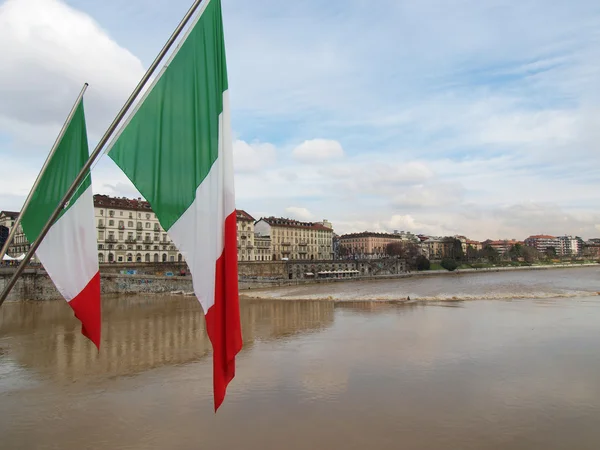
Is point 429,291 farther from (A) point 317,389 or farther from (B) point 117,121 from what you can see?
(B) point 117,121

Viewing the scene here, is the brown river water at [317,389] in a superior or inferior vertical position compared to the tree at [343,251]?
inferior

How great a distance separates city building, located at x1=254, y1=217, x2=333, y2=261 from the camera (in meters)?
125

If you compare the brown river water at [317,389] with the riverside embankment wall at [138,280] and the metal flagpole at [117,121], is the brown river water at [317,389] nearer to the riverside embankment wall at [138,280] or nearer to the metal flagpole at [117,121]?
the metal flagpole at [117,121]

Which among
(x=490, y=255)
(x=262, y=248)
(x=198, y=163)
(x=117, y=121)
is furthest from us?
(x=490, y=255)

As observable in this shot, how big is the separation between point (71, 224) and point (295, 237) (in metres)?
127

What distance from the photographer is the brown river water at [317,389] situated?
11203mm

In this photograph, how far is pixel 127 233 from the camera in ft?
276

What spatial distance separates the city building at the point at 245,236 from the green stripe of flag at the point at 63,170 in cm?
9793

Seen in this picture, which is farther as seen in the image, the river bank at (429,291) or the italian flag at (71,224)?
the river bank at (429,291)

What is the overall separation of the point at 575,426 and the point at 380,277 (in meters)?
96.9

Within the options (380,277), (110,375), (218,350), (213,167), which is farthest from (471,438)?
(380,277)

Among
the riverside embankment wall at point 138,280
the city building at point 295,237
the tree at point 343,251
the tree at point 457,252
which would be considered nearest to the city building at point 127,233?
the riverside embankment wall at point 138,280

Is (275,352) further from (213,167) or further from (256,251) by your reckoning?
Result: (256,251)

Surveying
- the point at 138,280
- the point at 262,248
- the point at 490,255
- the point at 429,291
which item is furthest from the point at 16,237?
the point at 490,255
